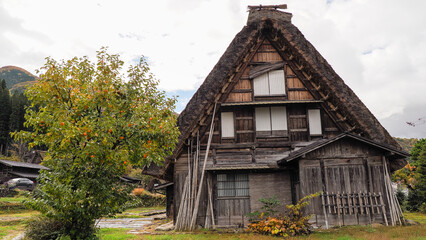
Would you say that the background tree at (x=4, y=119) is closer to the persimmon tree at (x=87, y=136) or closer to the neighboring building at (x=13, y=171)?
the neighboring building at (x=13, y=171)

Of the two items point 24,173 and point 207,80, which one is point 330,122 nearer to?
point 207,80

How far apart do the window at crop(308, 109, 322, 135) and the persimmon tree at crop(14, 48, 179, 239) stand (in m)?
7.98

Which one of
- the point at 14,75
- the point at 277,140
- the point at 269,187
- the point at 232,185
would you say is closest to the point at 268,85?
the point at 277,140

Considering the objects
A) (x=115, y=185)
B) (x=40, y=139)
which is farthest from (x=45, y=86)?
(x=115, y=185)

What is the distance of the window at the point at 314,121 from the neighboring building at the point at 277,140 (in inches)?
1.8

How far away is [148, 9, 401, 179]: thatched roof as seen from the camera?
1244 centimetres

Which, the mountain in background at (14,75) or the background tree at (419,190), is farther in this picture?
the mountain in background at (14,75)

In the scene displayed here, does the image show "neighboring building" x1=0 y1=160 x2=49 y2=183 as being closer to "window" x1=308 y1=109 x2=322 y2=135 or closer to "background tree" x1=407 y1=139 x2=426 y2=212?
"window" x1=308 y1=109 x2=322 y2=135

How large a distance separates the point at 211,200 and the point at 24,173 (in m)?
34.9

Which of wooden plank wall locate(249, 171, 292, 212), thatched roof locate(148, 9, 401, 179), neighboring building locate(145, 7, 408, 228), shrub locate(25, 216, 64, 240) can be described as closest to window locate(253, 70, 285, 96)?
neighboring building locate(145, 7, 408, 228)

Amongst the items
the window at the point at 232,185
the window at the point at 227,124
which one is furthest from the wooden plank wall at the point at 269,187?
the window at the point at 227,124

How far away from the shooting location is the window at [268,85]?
525 inches

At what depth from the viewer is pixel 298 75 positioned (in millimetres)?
13500

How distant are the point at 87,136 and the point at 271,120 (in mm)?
8916
